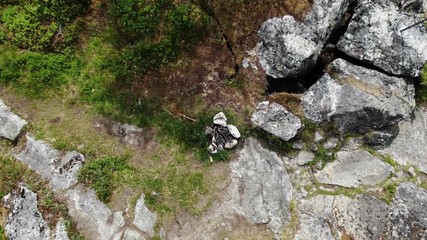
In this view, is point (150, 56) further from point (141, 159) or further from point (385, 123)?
point (385, 123)

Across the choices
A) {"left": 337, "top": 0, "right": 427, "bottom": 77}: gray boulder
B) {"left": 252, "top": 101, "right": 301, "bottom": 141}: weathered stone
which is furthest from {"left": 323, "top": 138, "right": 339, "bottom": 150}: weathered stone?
{"left": 337, "top": 0, "right": 427, "bottom": 77}: gray boulder

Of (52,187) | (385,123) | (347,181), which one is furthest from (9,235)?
(385,123)

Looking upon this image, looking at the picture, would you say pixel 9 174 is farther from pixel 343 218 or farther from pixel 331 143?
pixel 343 218

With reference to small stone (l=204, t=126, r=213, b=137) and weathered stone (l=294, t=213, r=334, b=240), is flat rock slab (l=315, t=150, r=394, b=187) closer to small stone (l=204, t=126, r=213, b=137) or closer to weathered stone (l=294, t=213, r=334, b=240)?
weathered stone (l=294, t=213, r=334, b=240)

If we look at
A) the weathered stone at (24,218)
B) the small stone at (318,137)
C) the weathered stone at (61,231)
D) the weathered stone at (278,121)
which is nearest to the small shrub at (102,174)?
the weathered stone at (61,231)

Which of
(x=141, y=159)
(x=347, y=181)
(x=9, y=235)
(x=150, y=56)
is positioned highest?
(x=150, y=56)

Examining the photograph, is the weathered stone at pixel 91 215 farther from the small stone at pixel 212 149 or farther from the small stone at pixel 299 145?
the small stone at pixel 299 145

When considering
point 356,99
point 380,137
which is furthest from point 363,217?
point 356,99
